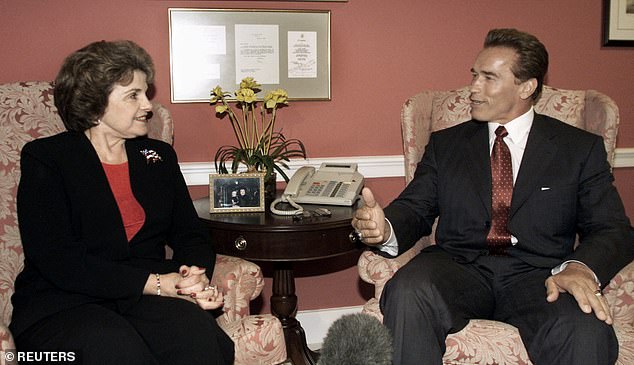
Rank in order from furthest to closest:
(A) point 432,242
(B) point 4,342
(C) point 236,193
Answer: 1. (A) point 432,242
2. (C) point 236,193
3. (B) point 4,342

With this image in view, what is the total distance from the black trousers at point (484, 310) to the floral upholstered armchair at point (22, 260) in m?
0.43

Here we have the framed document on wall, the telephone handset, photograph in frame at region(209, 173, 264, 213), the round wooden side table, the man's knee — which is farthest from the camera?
the framed document on wall

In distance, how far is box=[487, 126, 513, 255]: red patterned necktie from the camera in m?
2.58

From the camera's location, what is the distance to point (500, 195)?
2.61m

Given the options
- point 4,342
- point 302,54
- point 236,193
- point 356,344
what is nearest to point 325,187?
point 236,193

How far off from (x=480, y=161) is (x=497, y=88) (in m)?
0.29

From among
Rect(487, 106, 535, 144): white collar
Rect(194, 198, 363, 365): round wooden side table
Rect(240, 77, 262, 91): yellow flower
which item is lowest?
Rect(194, 198, 363, 365): round wooden side table

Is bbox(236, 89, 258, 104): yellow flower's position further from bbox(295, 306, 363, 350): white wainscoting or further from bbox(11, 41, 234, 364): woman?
bbox(295, 306, 363, 350): white wainscoting

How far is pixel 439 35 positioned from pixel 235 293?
6.07ft

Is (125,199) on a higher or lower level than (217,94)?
lower

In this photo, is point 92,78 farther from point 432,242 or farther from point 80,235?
point 432,242

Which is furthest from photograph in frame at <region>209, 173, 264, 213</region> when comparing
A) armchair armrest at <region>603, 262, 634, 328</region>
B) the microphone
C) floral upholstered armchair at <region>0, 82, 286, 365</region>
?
the microphone

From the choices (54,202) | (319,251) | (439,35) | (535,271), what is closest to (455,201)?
(535,271)

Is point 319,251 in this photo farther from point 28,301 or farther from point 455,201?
point 28,301
